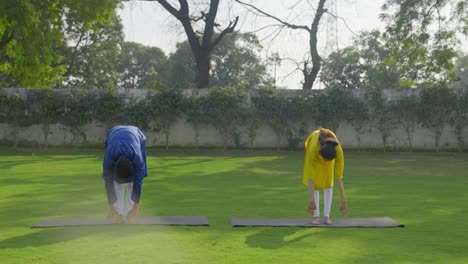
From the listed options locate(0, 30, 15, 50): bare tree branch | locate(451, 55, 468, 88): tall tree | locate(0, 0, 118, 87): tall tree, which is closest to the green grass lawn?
locate(0, 0, 118, 87): tall tree

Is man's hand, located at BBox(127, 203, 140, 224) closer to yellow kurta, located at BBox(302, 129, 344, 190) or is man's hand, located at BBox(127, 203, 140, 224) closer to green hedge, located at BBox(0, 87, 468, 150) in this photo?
yellow kurta, located at BBox(302, 129, 344, 190)

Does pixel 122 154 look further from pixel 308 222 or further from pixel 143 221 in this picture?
pixel 308 222

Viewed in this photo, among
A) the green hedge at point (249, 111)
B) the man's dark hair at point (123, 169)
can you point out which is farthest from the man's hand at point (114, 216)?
the green hedge at point (249, 111)

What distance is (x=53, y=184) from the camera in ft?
43.1

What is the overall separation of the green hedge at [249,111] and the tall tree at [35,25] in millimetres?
4482

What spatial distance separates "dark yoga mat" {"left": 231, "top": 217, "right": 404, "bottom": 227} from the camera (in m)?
7.96

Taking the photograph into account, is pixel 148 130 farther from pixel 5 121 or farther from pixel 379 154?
pixel 379 154

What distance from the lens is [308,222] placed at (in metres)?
8.19

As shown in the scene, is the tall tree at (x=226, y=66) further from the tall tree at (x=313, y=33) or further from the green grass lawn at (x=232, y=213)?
the green grass lawn at (x=232, y=213)

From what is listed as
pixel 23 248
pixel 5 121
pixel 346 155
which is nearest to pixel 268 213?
pixel 23 248

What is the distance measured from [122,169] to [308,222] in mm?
2535

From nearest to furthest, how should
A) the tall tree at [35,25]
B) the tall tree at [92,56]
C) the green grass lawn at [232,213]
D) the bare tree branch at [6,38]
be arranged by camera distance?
the green grass lawn at [232,213] → the tall tree at [35,25] → the bare tree branch at [6,38] → the tall tree at [92,56]

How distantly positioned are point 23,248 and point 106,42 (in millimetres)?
37159

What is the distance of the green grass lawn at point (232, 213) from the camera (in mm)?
6215
